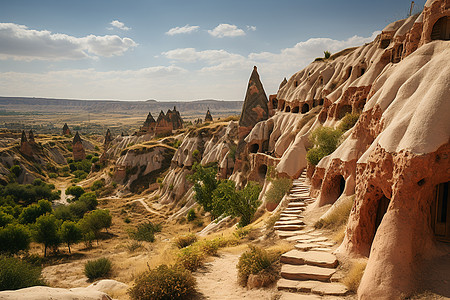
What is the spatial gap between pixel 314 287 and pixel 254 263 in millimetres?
1928

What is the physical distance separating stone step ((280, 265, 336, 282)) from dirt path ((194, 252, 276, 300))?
0.60m

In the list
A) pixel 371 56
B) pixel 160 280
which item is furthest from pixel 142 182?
pixel 160 280

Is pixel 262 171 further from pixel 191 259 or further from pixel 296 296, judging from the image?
pixel 296 296

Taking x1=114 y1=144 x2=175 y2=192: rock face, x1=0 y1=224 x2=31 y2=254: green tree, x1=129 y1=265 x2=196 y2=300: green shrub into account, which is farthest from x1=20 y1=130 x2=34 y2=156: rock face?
x1=129 y1=265 x2=196 y2=300: green shrub

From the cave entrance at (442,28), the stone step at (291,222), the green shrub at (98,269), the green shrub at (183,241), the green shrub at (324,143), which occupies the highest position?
the cave entrance at (442,28)

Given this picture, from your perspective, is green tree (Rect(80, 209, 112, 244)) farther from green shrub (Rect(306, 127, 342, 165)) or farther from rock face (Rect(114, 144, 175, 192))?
rock face (Rect(114, 144, 175, 192))

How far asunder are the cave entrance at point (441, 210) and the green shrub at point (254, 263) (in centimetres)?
431

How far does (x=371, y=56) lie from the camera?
27109 mm

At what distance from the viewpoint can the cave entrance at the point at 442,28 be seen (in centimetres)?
1002

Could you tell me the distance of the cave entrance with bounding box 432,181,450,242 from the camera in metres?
7.09

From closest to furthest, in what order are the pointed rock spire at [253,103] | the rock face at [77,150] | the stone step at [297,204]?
the stone step at [297,204], the pointed rock spire at [253,103], the rock face at [77,150]

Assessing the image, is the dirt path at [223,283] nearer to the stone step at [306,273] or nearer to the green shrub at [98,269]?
the stone step at [306,273]

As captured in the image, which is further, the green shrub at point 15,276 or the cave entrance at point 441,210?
the green shrub at point 15,276

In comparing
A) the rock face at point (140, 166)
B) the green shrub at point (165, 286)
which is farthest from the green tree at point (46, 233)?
the rock face at point (140, 166)
